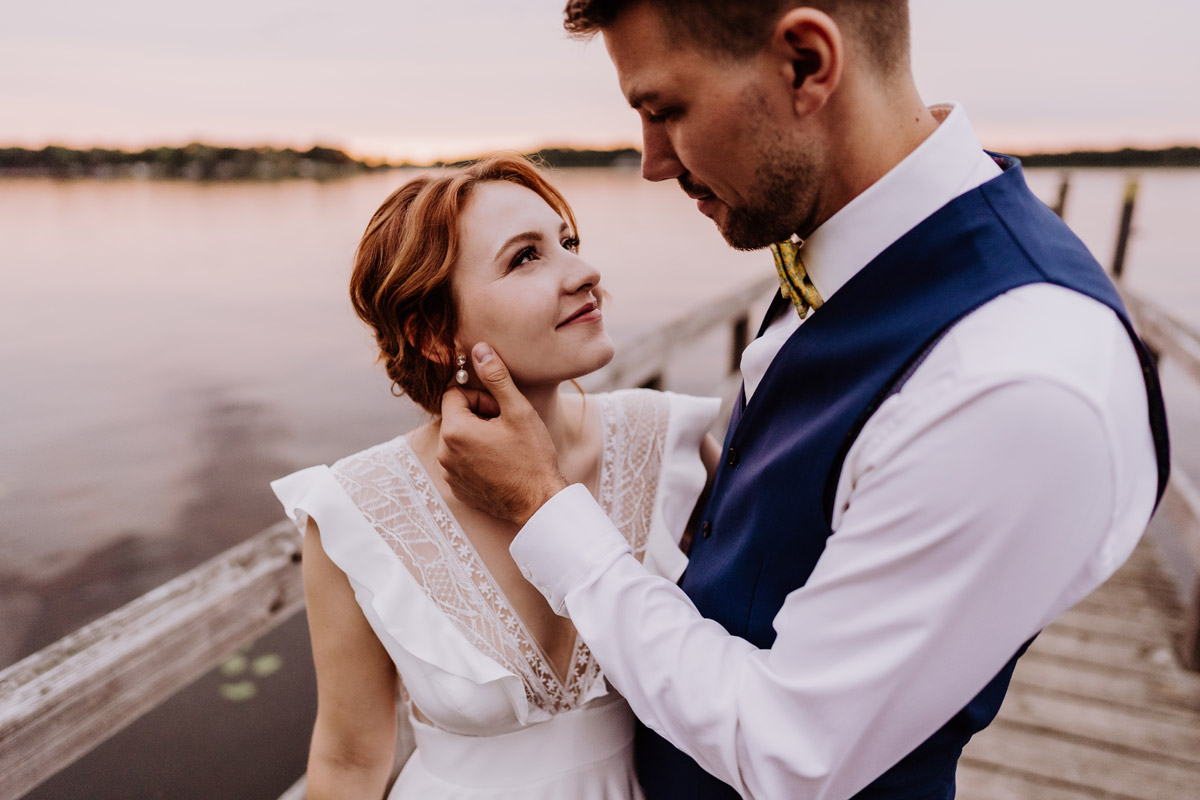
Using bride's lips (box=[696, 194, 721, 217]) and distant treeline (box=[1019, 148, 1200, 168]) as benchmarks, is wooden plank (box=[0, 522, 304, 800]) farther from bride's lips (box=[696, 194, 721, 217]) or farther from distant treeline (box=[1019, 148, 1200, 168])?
distant treeline (box=[1019, 148, 1200, 168])

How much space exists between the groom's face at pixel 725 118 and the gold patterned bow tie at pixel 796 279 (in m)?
0.06

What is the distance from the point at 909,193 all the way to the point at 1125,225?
36.8 ft

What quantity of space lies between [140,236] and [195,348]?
19442 millimetres

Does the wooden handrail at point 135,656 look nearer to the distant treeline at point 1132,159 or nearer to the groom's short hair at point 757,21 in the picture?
the groom's short hair at point 757,21

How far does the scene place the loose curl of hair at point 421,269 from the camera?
5.41ft

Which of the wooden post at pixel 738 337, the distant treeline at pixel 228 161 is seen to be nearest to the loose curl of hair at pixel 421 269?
the wooden post at pixel 738 337

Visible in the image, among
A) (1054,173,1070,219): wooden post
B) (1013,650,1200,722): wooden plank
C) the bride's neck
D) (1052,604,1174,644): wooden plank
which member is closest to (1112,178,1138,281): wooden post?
(1054,173,1070,219): wooden post

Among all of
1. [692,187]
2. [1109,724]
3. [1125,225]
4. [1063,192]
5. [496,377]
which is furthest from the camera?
[1063,192]

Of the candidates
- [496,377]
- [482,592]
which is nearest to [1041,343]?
[496,377]

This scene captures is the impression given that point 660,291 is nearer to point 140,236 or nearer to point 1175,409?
point 1175,409

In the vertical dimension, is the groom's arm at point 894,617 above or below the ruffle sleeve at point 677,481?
above

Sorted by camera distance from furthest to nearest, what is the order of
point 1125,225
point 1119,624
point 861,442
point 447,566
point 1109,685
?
point 1125,225
point 1119,624
point 1109,685
point 447,566
point 861,442

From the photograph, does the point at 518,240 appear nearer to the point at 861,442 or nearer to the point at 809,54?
the point at 809,54

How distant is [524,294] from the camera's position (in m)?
1.63
